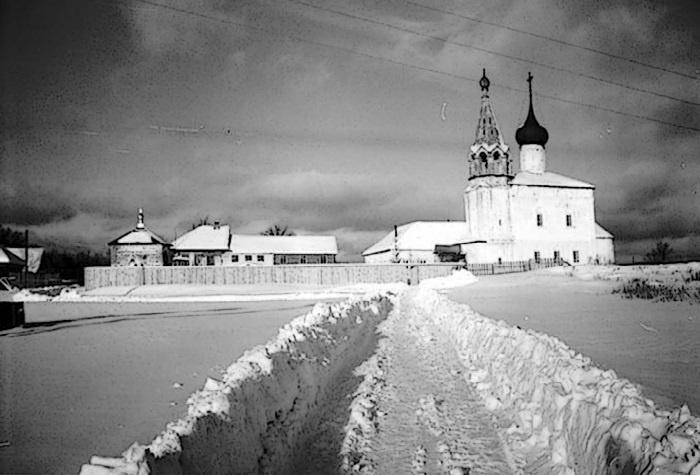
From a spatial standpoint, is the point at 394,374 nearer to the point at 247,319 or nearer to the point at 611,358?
the point at 611,358

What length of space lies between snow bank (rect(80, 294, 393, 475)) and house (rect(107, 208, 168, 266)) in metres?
50.6

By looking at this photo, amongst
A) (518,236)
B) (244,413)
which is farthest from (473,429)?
(518,236)

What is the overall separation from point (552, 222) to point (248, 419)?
198 ft

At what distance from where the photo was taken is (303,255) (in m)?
67.4

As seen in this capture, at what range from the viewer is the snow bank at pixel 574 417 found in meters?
3.85

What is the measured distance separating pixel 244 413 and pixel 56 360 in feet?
Result: 18.5

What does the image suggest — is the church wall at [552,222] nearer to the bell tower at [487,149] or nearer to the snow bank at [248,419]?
the bell tower at [487,149]

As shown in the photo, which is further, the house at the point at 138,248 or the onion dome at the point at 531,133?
the onion dome at the point at 531,133

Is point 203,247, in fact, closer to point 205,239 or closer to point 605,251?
point 205,239

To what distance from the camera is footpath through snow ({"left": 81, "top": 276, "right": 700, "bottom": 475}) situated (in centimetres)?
411

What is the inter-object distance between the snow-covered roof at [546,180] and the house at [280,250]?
25110 mm

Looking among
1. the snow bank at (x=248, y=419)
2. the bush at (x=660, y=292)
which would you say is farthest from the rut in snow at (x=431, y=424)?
the bush at (x=660, y=292)

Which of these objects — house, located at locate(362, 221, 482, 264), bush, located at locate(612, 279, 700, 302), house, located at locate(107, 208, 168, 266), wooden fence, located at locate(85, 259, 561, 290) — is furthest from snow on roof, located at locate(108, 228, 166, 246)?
bush, located at locate(612, 279, 700, 302)

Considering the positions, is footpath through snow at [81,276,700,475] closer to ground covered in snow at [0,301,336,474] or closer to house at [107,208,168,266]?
ground covered in snow at [0,301,336,474]
